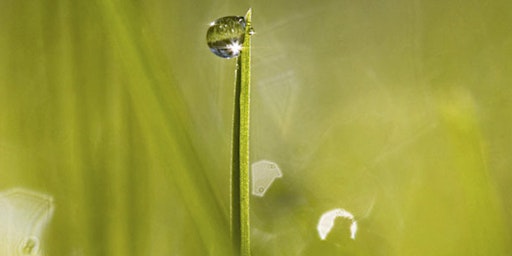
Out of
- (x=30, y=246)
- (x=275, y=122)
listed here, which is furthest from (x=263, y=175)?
(x=30, y=246)

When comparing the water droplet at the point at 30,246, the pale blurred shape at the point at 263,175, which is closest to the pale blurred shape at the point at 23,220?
the water droplet at the point at 30,246

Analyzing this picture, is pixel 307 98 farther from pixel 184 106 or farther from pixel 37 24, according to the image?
pixel 37 24

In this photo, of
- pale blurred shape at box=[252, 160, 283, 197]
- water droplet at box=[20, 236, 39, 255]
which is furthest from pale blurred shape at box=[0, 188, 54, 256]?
pale blurred shape at box=[252, 160, 283, 197]

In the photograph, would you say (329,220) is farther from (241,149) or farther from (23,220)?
(23,220)

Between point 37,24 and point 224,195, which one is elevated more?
point 37,24

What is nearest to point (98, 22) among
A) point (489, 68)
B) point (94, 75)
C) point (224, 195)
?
point (94, 75)
